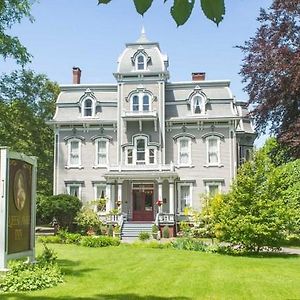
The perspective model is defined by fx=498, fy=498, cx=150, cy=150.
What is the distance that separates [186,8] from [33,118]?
4214 cm

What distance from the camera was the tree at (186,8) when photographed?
237 centimetres

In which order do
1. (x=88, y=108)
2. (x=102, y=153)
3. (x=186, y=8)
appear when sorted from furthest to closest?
(x=88, y=108), (x=102, y=153), (x=186, y=8)

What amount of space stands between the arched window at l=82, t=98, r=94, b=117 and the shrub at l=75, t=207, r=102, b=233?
7505 millimetres

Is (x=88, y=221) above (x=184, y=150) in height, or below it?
below

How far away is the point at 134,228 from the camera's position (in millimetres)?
32875

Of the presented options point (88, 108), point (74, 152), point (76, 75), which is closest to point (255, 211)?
point (74, 152)

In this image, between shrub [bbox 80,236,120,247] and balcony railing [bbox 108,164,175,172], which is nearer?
shrub [bbox 80,236,120,247]

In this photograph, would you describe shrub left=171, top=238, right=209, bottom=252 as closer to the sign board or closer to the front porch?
the sign board

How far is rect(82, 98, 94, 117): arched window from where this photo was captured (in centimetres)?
3638

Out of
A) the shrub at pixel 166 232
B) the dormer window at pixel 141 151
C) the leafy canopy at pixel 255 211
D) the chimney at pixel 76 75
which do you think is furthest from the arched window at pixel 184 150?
the leafy canopy at pixel 255 211

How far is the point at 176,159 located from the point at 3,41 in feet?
58.3

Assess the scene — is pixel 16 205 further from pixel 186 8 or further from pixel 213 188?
pixel 213 188

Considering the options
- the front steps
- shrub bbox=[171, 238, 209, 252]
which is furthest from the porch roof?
shrub bbox=[171, 238, 209, 252]

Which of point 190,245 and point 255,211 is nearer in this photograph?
point 255,211
